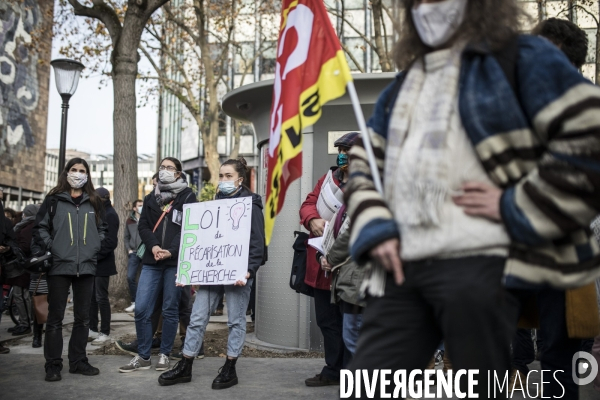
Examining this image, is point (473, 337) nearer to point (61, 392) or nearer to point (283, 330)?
point (61, 392)

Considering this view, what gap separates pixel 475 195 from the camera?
1847 millimetres

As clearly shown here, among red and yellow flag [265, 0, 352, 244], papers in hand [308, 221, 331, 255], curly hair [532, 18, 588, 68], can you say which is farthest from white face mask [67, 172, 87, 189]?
curly hair [532, 18, 588, 68]

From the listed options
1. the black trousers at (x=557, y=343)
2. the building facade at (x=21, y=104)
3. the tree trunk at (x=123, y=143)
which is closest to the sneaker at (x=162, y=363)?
the black trousers at (x=557, y=343)

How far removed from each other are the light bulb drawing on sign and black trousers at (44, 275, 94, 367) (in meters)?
1.57

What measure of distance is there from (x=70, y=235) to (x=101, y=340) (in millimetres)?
2618

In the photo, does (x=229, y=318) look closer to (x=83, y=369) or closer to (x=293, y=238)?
(x=83, y=369)

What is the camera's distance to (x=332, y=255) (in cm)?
492

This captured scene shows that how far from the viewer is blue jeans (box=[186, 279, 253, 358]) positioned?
5.62m

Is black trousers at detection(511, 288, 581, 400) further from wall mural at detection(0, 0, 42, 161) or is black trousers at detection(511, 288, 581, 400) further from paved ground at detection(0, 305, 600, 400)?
wall mural at detection(0, 0, 42, 161)

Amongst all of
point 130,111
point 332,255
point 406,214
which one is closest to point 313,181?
point 332,255

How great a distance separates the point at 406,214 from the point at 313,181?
528cm

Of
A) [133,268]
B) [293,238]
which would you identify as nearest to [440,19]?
[293,238]

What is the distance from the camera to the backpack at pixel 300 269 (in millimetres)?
5660

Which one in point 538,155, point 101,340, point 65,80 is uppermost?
point 65,80
